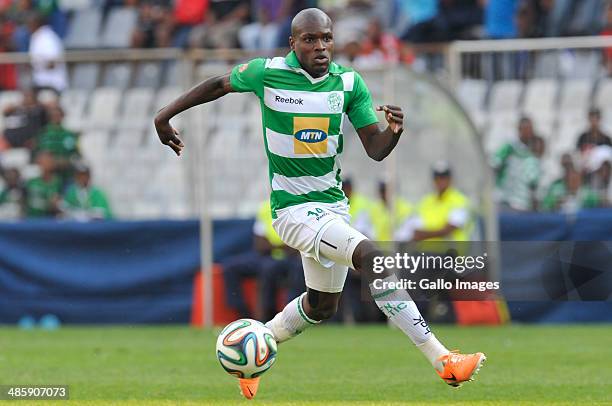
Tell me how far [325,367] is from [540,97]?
5.85 meters

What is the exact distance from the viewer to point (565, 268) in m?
10.5

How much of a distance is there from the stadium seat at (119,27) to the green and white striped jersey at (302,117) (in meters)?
13.5

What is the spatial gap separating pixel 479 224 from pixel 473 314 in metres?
1.07

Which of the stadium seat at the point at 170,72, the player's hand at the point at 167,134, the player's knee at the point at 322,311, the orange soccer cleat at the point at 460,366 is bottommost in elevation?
the orange soccer cleat at the point at 460,366

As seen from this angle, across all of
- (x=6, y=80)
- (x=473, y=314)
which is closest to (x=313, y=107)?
(x=473, y=314)

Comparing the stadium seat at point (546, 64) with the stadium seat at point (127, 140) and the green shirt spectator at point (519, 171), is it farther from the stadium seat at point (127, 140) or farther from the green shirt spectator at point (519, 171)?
the stadium seat at point (127, 140)

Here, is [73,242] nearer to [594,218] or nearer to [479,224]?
[479,224]

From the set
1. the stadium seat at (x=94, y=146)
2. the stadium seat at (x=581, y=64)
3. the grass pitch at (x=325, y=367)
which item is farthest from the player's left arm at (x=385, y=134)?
the stadium seat at (x=94, y=146)

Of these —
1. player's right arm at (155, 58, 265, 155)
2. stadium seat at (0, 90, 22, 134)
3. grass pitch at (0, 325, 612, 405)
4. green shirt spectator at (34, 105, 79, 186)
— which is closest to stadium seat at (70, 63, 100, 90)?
green shirt spectator at (34, 105, 79, 186)

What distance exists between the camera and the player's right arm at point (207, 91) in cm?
866

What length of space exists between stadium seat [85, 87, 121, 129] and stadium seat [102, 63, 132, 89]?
0.10 m

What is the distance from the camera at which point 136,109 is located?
1706cm

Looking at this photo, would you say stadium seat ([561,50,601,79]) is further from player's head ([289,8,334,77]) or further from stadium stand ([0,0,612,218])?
player's head ([289,8,334,77])

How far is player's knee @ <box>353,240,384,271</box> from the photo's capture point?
8266 millimetres
